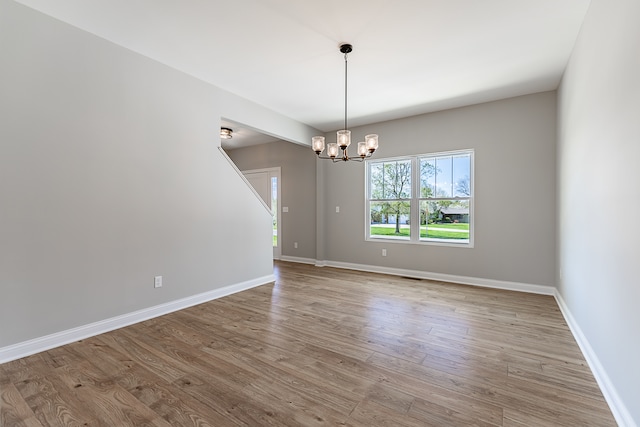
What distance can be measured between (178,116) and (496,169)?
4.54 meters

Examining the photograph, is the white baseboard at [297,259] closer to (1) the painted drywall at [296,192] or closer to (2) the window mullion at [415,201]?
(1) the painted drywall at [296,192]

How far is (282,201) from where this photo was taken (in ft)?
22.2

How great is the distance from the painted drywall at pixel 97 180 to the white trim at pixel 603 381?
12.6 feet

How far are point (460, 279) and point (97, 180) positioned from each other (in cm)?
503

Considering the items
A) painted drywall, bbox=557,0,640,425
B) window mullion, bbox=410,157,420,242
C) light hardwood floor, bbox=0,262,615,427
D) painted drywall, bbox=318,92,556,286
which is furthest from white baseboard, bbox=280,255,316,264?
painted drywall, bbox=557,0,640,425

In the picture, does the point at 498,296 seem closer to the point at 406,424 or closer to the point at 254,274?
the point at 406,424

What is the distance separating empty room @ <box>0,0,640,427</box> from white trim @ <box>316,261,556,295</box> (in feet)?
0.13

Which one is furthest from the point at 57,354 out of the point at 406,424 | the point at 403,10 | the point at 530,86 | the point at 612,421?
the point at 530,86

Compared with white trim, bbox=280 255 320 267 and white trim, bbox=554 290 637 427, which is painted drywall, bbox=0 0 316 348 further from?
white trim, bbox=554 290 637 427

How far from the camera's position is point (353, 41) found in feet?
9.20

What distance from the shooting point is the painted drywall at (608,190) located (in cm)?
149

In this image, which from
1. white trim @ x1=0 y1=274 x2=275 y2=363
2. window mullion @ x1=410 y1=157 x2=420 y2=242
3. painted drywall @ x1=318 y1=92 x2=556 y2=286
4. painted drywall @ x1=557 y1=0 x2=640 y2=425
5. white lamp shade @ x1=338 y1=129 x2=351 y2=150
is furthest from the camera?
window mullion @ x1=410 y1=157 x2=420 y2=242

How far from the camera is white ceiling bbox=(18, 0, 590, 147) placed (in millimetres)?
2348

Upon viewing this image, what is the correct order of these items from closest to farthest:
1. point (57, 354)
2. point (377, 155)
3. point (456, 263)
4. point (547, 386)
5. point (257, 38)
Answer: point (547, 386) < point (57, 354) < point (257, 38) < point (456, 263) < point (377, 155)
